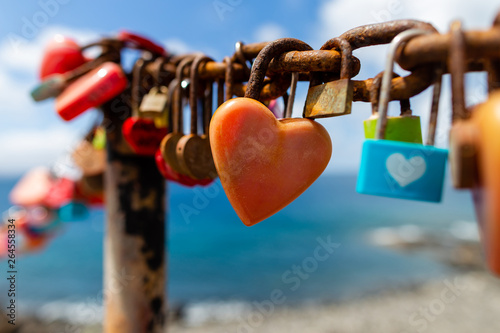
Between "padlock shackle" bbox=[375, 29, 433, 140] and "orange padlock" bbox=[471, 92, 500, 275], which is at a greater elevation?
"padlock shackle" bbox=[375, 29, 433, 140]

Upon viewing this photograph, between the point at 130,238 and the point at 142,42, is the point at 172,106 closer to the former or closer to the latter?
the point at 142,42

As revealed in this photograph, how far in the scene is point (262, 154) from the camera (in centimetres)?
68

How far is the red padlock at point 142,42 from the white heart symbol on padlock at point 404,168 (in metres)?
0.89

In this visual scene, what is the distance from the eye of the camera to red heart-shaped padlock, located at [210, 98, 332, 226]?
0.65 meters

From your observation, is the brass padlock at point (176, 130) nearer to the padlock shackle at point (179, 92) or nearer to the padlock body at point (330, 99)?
the padlock shackle at point (179, 92)

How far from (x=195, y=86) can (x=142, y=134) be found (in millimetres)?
308

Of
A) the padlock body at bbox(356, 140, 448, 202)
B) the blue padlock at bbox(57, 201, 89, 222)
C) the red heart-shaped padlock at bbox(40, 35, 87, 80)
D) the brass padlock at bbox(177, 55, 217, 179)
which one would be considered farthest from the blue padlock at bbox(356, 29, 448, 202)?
the blue padlock at bbox(57, 201, 89, 222)

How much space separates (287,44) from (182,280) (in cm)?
2064

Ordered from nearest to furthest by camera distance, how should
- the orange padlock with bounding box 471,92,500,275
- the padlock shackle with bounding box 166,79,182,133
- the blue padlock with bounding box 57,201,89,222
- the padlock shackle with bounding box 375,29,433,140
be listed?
the orange padlock with bounding box 471,92,500,275 → the padlock shackle with bounding box 375,29,433,140 → the padlock shackle with bounding box 166,79,182,133 → the blue padlock with bounding box 57,201,89,222

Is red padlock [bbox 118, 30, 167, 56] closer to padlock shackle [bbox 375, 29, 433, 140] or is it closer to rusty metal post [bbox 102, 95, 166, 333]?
rusty metal post [bbox 102, 95, 166, 333]

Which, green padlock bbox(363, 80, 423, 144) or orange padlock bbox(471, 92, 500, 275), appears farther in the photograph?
green padlock bbox(363, 80, 423, 144)

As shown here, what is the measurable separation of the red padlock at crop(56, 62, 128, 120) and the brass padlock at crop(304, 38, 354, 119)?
2.54 ft

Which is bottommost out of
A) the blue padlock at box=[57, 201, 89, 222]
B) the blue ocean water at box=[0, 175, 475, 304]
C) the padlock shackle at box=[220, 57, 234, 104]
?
the blue ocean water at box=[0, 175, 475, 304]

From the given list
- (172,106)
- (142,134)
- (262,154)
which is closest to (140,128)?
(142,134)
